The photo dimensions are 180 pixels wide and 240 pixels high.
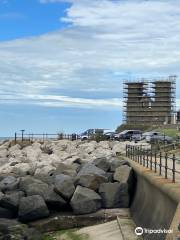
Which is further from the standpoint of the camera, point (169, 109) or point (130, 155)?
point (169, 109)

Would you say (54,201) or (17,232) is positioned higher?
(54,201)

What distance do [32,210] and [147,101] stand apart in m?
134

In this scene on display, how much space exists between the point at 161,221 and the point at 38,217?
28.5 feet

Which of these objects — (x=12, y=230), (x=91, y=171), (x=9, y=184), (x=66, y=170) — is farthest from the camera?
(x=66, y=170)

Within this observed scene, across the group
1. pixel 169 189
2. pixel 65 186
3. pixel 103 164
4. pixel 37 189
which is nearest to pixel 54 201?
pixel 65 186

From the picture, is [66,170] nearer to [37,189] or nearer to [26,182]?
[26,182]

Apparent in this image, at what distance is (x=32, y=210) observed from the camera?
2156 centimetres

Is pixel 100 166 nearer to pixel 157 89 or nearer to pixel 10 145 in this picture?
pixel 10 145

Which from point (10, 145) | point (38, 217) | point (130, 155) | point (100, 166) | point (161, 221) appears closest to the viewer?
point (161, 221)

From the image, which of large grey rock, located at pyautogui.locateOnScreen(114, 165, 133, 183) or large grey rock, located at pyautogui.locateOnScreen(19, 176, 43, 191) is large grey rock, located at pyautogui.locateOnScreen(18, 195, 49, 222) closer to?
large grey rock, located at pyautogui.locateOnScreen(19, 176, 43, 191)

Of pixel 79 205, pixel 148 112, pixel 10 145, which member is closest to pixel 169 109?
pixel 148 112

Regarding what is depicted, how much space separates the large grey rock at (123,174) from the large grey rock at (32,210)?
3.52 m

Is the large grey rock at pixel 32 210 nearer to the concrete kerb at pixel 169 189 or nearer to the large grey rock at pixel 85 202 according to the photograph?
the large grey rock at pixel 85 202

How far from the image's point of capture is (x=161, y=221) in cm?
1386
